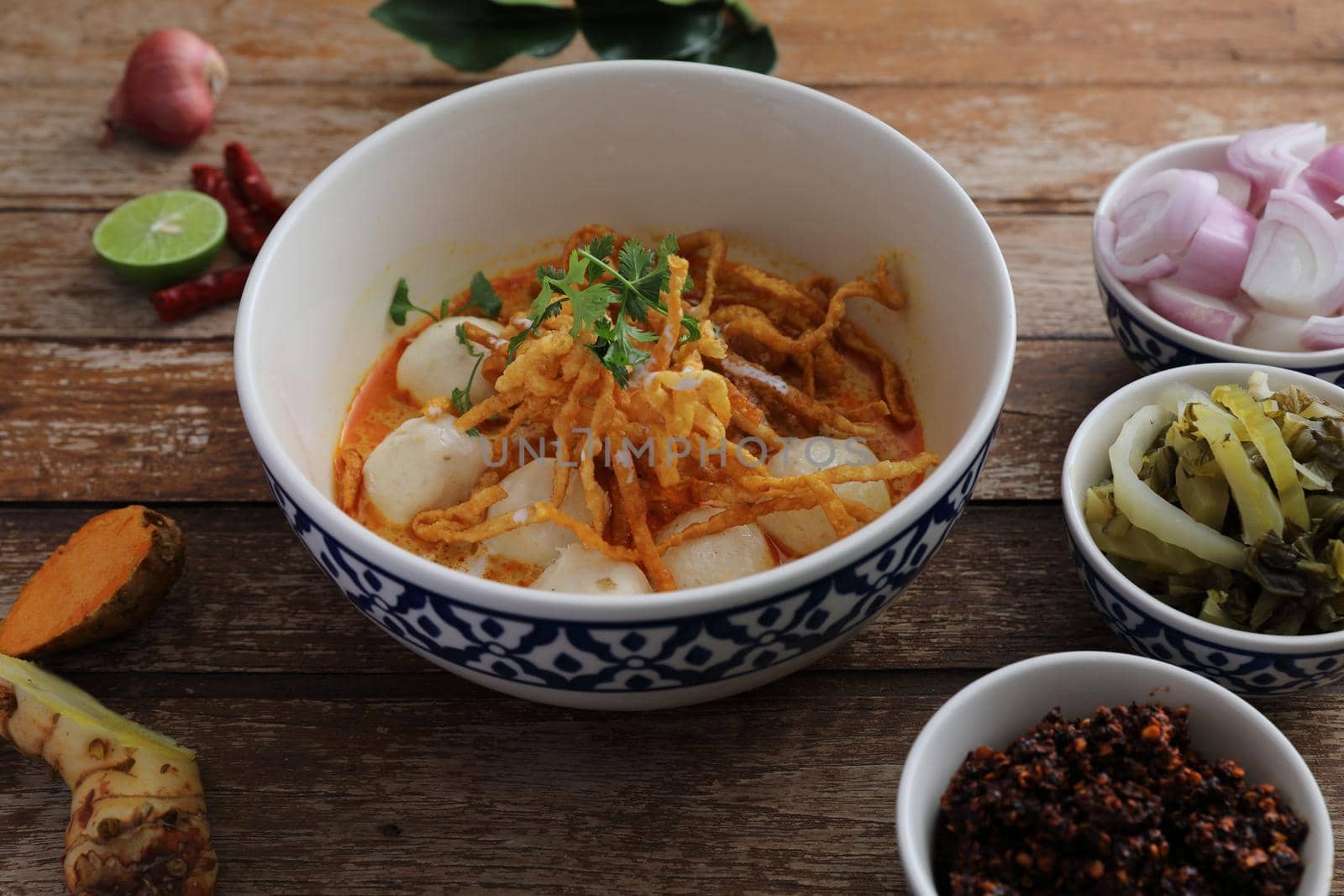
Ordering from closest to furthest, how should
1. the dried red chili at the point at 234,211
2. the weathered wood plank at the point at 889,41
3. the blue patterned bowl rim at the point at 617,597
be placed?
the blue patterned bowl rim at the point at 617,597 → the dried red chili at the point at 234,211 → the weathered wood plank at the point at 889,41

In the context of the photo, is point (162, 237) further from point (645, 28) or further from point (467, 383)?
point (645, 28)

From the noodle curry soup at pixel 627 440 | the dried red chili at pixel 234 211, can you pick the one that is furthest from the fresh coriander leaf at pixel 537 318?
the dried red chili at pixel 234 211

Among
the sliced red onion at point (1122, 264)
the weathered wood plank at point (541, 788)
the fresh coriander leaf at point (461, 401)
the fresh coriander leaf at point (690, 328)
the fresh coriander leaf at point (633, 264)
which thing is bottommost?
the weathered wood plank at point (541, 788)

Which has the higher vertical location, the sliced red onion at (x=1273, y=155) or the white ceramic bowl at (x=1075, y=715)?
the sliced red onion at (x=1273, y=155)

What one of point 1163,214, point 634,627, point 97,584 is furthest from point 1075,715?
point 97,584

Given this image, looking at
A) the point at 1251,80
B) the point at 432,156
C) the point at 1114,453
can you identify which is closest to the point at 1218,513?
the point at 1114,453

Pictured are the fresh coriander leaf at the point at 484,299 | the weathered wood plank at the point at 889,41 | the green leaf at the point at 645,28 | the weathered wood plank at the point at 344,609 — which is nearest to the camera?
the weathered wood plank at the point at 344,609

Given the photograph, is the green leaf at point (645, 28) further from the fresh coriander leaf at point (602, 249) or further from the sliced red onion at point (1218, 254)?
the sliced red onion at point (1218, 254)
